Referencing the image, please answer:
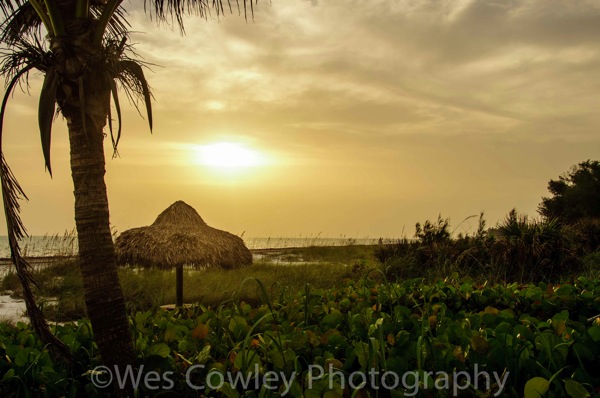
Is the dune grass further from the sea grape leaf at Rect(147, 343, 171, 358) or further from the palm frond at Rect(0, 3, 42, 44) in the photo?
the sea grape leaf at Rect(147, 343, 171, 358)

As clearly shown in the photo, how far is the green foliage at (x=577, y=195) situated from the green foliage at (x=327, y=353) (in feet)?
104

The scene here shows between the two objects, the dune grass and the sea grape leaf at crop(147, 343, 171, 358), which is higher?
the sea grape leaf at crop(147, 343, 171, 358)

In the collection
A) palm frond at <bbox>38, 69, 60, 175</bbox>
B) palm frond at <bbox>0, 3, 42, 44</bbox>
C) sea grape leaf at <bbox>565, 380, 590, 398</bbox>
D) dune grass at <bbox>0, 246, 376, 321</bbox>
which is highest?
palm frond at <bbox>0, 3, 42, 44</bbox>

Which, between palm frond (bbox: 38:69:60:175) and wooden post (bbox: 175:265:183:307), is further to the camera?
wooden post (bbox: 175:265:183:307)

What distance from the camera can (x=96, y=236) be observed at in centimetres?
274

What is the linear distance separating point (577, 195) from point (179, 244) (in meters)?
30.1

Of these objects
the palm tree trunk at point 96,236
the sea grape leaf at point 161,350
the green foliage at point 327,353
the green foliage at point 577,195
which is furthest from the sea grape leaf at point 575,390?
the green foliage at point 577,195

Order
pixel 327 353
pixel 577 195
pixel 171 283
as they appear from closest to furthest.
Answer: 1. pixel 327 353
2. pixel 171 283
3. pixel 577 195

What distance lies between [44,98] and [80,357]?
134 cm

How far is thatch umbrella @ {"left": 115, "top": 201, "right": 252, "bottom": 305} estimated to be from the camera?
1042 centimetres

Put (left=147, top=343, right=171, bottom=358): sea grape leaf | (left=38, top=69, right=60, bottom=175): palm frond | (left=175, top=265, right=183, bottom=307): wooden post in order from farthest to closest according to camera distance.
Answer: (left=175, top=265, right=183, bottom=307): wooden post
(left=38, top=69, right=60, bottom=175): palm frond
(left=147, top=343, right=171, bottom=358): sea grape leaf

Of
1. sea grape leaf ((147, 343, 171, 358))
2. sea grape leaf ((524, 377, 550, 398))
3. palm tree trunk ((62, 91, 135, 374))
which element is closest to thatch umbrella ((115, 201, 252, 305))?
palm tree trunk ((62, 91, 135, 374))

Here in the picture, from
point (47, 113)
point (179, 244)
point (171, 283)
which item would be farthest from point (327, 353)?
point (171, 283)

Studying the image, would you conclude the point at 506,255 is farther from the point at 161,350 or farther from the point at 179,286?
the point at 161,350
